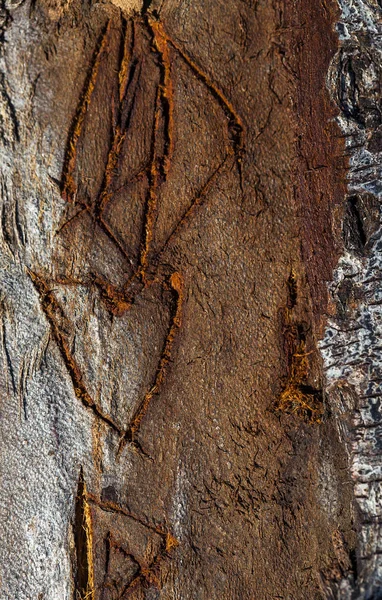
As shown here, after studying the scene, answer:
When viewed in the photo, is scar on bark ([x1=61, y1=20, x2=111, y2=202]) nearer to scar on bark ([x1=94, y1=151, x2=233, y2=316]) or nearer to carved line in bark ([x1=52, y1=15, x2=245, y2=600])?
carved line in bark ([x1=52, y1=15, x2=245, y2=600])

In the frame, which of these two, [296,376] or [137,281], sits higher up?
[137,281]

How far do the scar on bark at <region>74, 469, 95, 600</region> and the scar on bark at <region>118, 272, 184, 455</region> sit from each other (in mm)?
151

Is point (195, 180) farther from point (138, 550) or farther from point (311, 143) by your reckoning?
point (138, 550)

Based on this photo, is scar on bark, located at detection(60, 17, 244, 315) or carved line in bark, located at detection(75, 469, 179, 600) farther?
carved line in bark, located at detection(75, 469, 179, 600)

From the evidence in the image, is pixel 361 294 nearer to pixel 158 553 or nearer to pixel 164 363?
pixel 164 363

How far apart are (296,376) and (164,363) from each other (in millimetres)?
305

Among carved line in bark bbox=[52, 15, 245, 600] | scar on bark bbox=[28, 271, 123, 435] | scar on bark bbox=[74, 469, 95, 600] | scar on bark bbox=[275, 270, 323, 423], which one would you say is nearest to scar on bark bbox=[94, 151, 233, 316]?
carved line in bark bbox=[52, 15, 245, 600]

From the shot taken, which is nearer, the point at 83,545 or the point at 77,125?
the point at 77,125

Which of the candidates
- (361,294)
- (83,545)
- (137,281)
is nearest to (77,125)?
(137,281)

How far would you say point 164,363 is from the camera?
5.46 ft

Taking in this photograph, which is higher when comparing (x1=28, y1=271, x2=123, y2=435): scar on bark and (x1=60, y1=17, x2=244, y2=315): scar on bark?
(x1=60, y1=17, x2=244, y2=315): scar on bark

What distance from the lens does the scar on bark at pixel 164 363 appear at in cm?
164

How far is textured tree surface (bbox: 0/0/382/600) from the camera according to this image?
1568 millimetres

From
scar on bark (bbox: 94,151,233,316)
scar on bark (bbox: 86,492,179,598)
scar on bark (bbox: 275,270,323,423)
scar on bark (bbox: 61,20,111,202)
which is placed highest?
scar on bark (bbox: 61,20,111,202)
